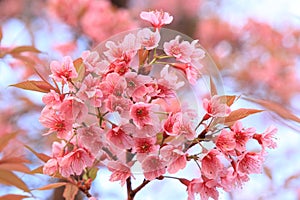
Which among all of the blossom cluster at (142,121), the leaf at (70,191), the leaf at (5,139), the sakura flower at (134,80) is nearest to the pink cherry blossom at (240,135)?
Result: the blossom cluster at (142,121)

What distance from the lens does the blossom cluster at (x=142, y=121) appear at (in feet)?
1.69

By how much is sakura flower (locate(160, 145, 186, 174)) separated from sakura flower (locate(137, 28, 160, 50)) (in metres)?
0.11

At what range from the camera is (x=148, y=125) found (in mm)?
516

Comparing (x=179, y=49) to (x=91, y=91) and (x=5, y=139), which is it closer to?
(x=91, y=91)

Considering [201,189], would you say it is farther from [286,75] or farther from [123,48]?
[286,75]

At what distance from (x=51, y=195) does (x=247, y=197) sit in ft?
2.85

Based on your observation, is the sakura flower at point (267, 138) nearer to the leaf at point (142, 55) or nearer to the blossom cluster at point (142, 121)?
the blossom cluster at point (142, 121)

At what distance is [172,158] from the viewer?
52cm

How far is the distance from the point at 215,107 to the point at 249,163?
7 centimetres

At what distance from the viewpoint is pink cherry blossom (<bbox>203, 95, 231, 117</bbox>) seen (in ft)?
1.76

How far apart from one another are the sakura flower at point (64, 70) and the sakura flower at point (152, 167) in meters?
0.11

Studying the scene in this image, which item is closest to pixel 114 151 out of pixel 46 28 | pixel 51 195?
pixel 51 195

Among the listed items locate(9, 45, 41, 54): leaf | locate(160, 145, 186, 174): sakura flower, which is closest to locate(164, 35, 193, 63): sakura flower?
locate(160, 145, 186, 174): sakura flower

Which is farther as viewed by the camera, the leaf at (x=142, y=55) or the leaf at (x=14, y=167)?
the leaf at (x=14, y=167)
